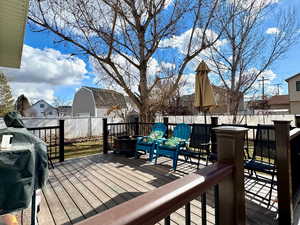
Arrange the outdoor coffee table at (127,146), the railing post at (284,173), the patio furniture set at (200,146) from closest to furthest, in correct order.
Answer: the railing post at (284,173), the patio furniture set at (200,146), the outdoor coffee table at (127,146)

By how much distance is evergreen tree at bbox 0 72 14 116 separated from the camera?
1379cm

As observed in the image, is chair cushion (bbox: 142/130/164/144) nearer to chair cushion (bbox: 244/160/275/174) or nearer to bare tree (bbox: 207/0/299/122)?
chair cushion (bbox: 244/160/275/174)

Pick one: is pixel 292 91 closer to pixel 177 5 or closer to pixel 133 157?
pixel 177 5

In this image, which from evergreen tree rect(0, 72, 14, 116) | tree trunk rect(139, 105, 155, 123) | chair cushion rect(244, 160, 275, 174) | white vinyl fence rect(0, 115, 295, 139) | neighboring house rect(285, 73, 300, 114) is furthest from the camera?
neighboring house rect(285, 73, 300, 114)

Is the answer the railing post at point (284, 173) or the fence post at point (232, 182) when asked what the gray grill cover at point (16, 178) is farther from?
the railing post at point (284, 173)

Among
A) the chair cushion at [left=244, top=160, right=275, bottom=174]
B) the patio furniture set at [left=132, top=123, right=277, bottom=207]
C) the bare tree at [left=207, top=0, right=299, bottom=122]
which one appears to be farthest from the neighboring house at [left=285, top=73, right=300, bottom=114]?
the chair cushion at [left=244, top=160, right=275, bottom=174]

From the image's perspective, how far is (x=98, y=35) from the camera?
19.9 ft

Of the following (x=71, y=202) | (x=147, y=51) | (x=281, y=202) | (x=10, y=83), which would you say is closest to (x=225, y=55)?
(x=147, y=51)

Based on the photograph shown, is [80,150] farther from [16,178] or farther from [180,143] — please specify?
[16,178]

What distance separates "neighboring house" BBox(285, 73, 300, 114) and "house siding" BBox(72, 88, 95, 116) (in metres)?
22.7

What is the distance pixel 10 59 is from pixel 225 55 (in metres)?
7.00

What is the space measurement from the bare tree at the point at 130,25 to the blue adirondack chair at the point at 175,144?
2649 mm

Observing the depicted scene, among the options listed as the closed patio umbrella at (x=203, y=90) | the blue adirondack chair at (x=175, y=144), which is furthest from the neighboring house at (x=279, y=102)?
the blue adirondack chair at (x=175, y=144)

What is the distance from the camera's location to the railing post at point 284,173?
189 centimetres
